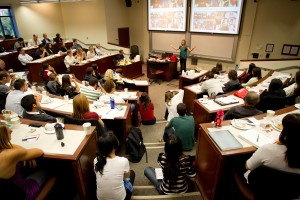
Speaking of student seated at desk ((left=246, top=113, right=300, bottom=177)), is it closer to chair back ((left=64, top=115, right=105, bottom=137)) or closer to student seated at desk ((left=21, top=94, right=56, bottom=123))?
chair back ((left=64, top=115, right=105, bottom=137))

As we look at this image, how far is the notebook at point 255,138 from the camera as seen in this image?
2.14 metres

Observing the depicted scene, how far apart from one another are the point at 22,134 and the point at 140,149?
1681 mm

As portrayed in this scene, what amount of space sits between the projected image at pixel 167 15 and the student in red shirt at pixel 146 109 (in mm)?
5053

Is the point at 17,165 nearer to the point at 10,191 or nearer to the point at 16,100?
the point at 10,191

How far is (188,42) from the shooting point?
26.8 feet

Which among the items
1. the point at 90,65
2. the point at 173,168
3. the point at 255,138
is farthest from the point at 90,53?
the point at 255,138

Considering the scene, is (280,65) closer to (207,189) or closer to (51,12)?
(207,189)

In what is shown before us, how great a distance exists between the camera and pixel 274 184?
1567 mm

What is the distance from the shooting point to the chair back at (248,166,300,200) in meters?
1.52

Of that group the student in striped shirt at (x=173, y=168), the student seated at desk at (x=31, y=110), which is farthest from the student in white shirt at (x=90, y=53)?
the student in striped shirt at (x=173, y=168)

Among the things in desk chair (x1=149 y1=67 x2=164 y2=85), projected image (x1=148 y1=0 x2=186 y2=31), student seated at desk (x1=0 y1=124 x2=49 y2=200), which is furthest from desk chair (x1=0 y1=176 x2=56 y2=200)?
projected image (x1=148 y1=0 x2=186 y2=31)

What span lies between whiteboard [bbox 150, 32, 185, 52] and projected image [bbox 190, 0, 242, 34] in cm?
80

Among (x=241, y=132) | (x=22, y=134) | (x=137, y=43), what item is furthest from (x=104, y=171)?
(x=137, y=43)

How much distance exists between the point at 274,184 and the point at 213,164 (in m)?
0.70
